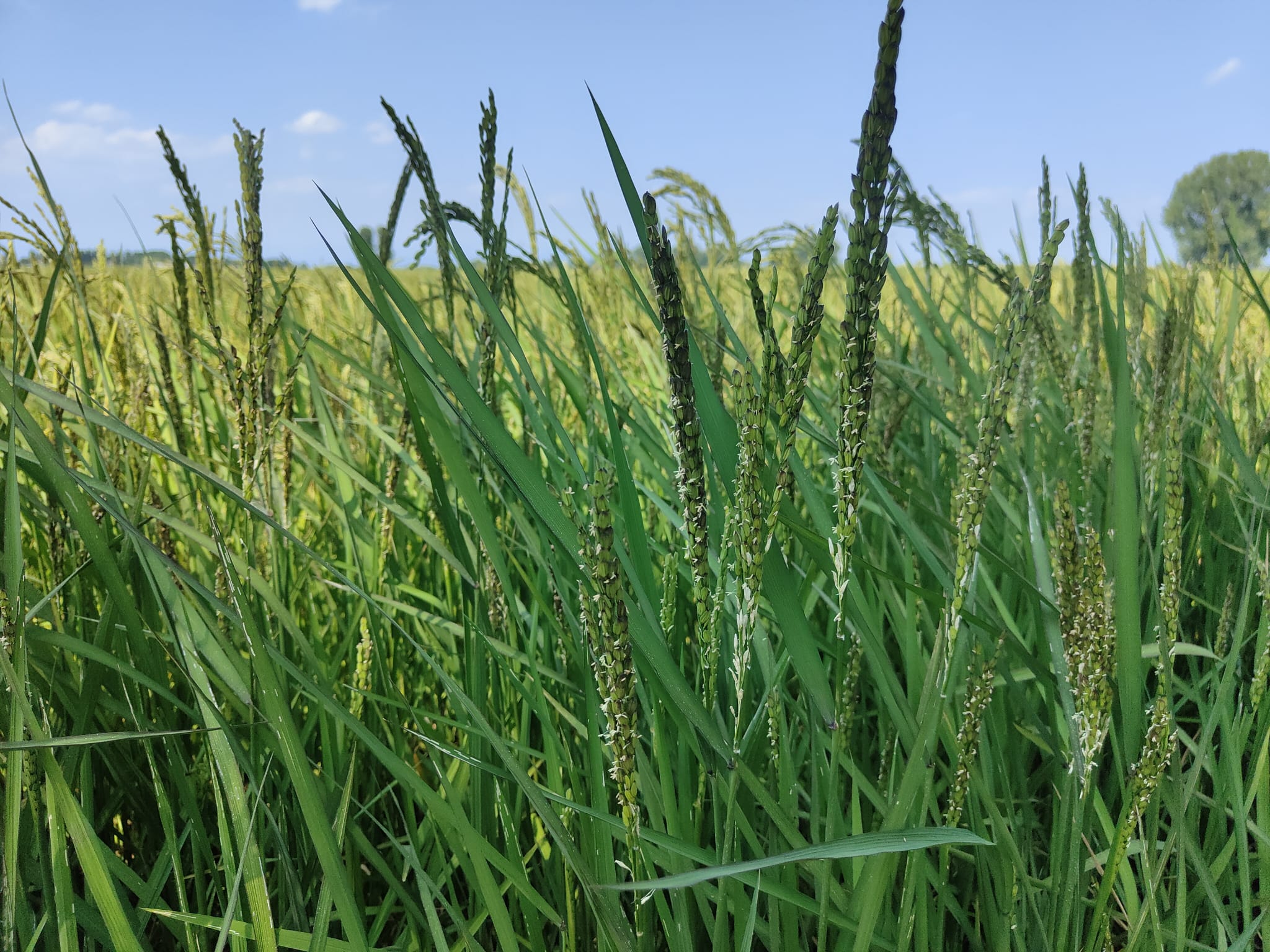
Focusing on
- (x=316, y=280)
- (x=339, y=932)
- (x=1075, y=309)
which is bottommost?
(x=339, y=932)

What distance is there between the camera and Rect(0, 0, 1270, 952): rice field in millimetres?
720

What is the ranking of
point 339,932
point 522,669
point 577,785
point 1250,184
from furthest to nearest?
point 1250,184, point 522,669, point 339,932, point 577,785

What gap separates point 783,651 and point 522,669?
57 cm

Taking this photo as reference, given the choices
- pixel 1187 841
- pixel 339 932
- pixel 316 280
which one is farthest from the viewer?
pixel 316 280

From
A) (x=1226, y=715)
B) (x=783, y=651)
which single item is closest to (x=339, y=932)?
(x=783, y=651)

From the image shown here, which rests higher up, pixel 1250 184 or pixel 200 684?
pixel 1250 184

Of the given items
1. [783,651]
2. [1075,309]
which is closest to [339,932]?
[783,651]

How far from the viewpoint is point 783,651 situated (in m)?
1.19

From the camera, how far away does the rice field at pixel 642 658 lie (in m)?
0.72

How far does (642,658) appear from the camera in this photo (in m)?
0.88

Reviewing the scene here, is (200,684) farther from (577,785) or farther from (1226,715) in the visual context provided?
(1226,715)

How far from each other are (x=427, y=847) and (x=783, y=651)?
0.65 meters

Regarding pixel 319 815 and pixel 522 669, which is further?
pixel 522 669

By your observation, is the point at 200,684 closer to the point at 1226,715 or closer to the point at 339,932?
the point at 339,932
